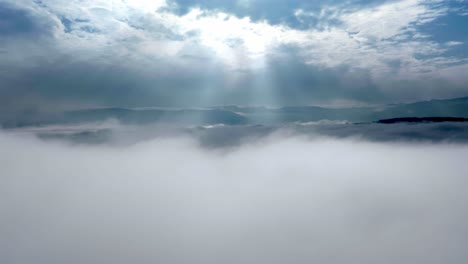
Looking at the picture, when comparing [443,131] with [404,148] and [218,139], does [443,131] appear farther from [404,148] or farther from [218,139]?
[218,139]

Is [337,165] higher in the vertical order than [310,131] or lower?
lower

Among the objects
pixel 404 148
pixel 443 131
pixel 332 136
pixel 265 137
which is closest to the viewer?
pixel 443 131

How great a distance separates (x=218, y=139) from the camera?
179 meters

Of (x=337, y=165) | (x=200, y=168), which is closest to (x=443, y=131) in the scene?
(x=337, y=165)

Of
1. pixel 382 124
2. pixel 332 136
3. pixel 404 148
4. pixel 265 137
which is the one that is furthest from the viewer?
pixel 265 137

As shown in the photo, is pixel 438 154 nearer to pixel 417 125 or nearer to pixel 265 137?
pixel 417 125

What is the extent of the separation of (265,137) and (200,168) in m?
40.9

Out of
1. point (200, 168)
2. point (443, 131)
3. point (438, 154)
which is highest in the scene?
point (443, 131)

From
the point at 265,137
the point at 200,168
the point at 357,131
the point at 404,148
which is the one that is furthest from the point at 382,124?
the point at 200,168

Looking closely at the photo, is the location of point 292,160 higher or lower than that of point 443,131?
lower

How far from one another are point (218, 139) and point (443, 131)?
99607 mm

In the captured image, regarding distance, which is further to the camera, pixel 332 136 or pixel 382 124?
pixel 332 136

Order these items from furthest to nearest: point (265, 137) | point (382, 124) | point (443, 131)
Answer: point (265, 137) < point (382, 124) < point (443, 131)

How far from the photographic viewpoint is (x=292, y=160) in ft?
578
